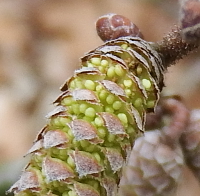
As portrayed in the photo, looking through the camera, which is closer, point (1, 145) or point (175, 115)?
point (175, 115)

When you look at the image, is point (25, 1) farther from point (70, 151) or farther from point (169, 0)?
point (70, 151)

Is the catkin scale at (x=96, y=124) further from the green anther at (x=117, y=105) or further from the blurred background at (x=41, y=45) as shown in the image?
the blurred background at (x=41, y=45)

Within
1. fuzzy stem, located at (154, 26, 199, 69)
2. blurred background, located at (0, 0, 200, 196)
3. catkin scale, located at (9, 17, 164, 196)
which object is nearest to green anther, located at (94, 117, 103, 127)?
catkin scale, located at (9, 17, 164, 196)

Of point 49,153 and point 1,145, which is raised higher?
point 1,145

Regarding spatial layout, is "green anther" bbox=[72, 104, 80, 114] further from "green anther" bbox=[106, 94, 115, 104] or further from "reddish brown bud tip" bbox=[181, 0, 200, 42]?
"reddish brown bud tip" bbox=[181, 0, 200, 42]

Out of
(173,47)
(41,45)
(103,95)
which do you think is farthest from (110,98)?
(41,45)

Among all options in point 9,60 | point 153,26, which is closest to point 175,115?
point 153,26

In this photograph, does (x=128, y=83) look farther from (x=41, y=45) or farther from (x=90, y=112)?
(x=41, y=45)

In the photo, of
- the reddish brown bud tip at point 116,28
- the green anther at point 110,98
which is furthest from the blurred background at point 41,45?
the green anther at point 110,98
